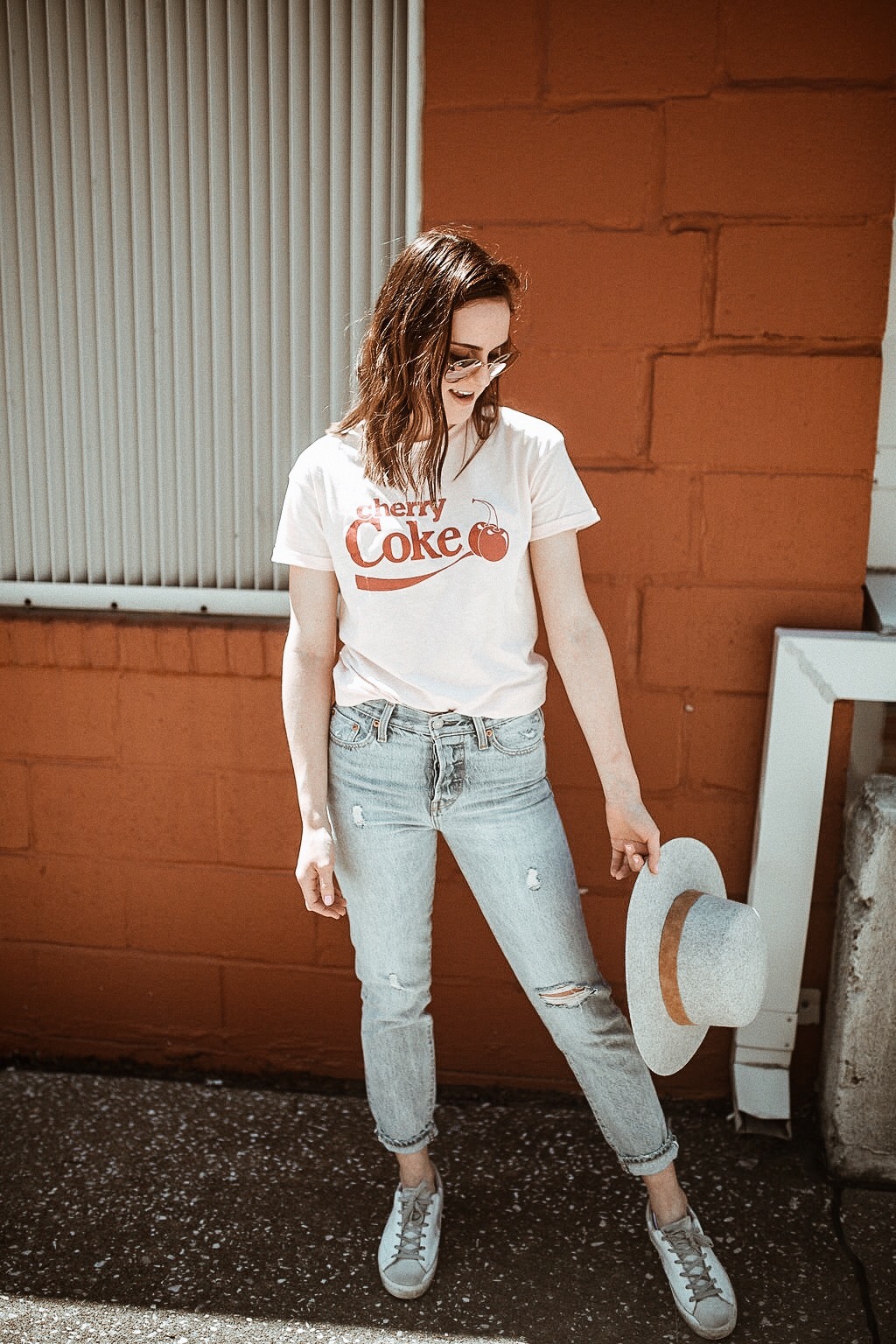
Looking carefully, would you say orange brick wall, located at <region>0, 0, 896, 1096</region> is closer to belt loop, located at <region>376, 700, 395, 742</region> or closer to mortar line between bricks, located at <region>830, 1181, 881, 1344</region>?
mortar line between bricks, located at <region>830, 1181, 881, 1344</region>

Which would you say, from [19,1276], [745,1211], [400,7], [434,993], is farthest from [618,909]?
[400,7]

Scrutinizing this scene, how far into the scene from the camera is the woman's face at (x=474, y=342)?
203 centimetres

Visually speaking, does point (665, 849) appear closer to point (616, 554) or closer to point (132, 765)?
point (616, 554)

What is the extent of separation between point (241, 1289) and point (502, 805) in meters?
1.13

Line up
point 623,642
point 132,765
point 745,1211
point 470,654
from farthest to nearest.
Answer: point 132,765
point 623,642
point 745,1211
point 470,654

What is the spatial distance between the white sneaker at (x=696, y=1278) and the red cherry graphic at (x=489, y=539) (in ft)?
4.50

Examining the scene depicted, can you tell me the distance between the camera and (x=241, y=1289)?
7.84 ft

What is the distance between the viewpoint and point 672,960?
7.45 feet

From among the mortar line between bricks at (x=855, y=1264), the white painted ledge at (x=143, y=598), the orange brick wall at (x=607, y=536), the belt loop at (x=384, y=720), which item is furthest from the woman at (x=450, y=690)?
the white painted ledge at (x=143, y=598)

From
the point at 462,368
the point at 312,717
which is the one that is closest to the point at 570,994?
the point at 312,717

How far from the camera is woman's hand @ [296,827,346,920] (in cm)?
226

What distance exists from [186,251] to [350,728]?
135 cm

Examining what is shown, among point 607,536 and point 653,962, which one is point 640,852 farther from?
point 607,536

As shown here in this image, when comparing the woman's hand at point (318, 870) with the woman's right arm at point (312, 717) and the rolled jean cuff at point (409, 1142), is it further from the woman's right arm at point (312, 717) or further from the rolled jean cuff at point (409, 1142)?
the rolled jean cuff at point (409, 1142)
